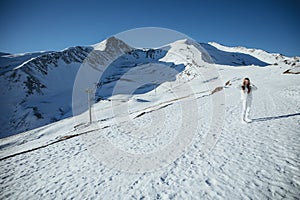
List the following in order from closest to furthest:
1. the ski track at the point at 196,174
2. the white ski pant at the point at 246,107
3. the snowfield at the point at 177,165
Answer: the ski track at the point at 196,174
the snowfield at the point at 177,165
the white ski pant at the point at 246,107

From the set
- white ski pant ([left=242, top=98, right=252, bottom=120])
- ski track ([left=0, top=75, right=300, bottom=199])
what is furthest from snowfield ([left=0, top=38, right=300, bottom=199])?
white ski pant ([left=242, top=98, right=252, bottom=120])

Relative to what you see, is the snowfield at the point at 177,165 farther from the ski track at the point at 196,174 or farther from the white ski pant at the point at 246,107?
the white ski pant at the point at 246,107

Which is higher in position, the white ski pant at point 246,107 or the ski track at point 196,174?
the white ski pant at point 246,107

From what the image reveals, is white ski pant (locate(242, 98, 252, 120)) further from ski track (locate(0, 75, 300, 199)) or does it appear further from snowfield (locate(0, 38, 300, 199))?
ski track (locate(0, 75, 300, 199))

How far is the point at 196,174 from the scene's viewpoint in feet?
17.4

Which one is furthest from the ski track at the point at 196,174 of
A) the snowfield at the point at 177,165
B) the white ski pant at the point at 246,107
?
the white ski pant at the point at 246,107

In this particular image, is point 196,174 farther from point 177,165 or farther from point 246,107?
point 246,107

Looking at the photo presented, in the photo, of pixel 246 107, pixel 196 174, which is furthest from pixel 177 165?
pixel 246 107

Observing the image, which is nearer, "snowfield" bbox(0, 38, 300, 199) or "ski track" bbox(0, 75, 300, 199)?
"ski track" bbox(0, 75, 300, 199)

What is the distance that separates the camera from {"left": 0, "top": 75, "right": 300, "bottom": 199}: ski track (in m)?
4.52

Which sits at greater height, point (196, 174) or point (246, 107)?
point (246, 107)

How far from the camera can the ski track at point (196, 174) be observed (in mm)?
4522

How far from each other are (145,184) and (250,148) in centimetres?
423

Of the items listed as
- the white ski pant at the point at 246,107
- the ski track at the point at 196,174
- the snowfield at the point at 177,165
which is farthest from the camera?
the white ski pant at the point at 246,107
